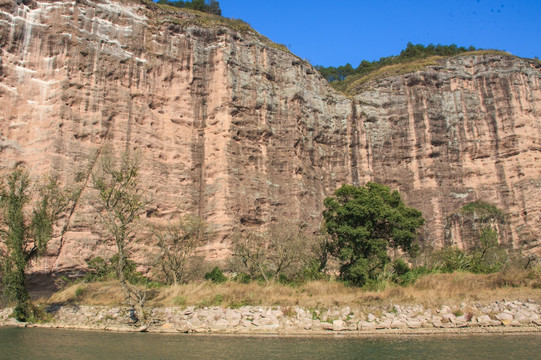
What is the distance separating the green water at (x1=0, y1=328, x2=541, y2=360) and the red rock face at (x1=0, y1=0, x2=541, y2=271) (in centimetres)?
1404

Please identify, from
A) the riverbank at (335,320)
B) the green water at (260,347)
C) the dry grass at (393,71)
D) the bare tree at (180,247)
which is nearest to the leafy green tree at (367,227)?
the riverbank at (335,320)

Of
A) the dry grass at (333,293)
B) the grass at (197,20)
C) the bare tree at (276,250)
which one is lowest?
the dry grass at (333,293)

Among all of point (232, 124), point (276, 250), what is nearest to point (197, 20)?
point (232, 124)

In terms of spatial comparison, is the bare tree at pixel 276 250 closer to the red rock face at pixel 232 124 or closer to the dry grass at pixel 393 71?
the red rock face at pixel 232 124

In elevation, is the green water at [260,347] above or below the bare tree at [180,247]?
below

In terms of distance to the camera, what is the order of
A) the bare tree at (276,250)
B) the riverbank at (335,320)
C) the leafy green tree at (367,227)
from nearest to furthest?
the riverbank at (335,320) < the leafy green tree at (367,227) < the bare tree at (276,250)

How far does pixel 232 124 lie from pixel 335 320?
21.9 meters

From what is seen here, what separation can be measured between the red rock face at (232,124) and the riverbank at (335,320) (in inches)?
402

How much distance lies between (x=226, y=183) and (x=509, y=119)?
30732 millimetres

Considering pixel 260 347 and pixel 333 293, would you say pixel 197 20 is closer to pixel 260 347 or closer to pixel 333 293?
pixel 333 293

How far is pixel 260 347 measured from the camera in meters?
15.8

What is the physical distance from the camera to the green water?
45.8 feet

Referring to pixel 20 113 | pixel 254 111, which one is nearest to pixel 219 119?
pixel 254 111

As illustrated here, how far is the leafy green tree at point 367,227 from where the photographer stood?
27812 mm
